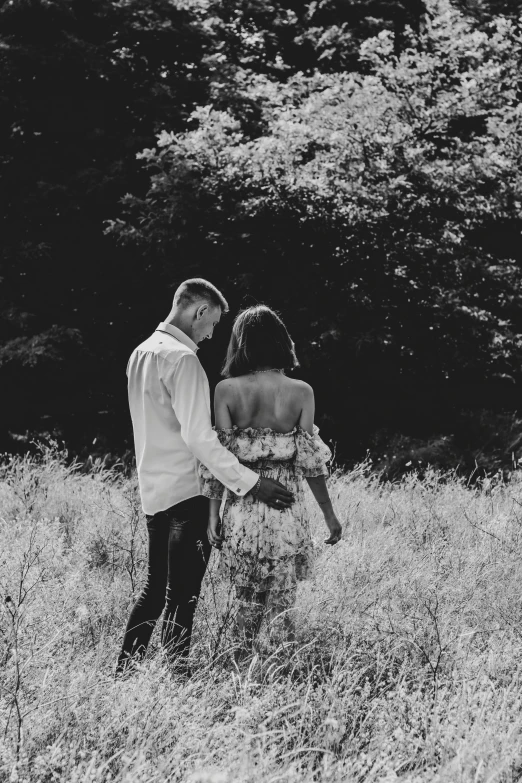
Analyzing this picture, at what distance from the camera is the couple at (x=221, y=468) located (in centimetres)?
307

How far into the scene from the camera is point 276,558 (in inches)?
128

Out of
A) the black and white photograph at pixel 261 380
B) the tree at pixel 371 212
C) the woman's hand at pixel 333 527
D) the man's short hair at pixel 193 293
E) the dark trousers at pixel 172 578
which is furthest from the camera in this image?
the tree at pixel 371 212

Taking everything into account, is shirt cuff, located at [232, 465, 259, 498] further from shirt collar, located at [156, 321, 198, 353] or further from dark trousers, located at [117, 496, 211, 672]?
shirt collar, located at [156, 321, 198, 353]

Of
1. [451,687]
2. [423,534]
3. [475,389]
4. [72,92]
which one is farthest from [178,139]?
[451,687]

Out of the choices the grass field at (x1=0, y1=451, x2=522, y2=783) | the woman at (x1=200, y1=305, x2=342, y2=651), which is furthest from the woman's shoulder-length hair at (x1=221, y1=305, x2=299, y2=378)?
the grass field at (x1=0, y1=451, x2=522, y2=783)

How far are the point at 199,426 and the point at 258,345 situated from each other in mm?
518

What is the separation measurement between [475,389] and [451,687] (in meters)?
7.72

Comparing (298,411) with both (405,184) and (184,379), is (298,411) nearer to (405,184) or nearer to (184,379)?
(184,379)

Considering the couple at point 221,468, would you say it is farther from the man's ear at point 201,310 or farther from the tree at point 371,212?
the tree at point 371,212

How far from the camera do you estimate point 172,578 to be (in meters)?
3.08

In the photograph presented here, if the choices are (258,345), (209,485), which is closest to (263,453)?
(209,485)

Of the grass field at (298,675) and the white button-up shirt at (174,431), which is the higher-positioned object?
the white button-up shirt at (174,431)

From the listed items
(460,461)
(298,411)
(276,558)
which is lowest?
(460,461)

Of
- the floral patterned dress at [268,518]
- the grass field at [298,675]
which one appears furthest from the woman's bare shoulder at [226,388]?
the grass field at [298,675]
